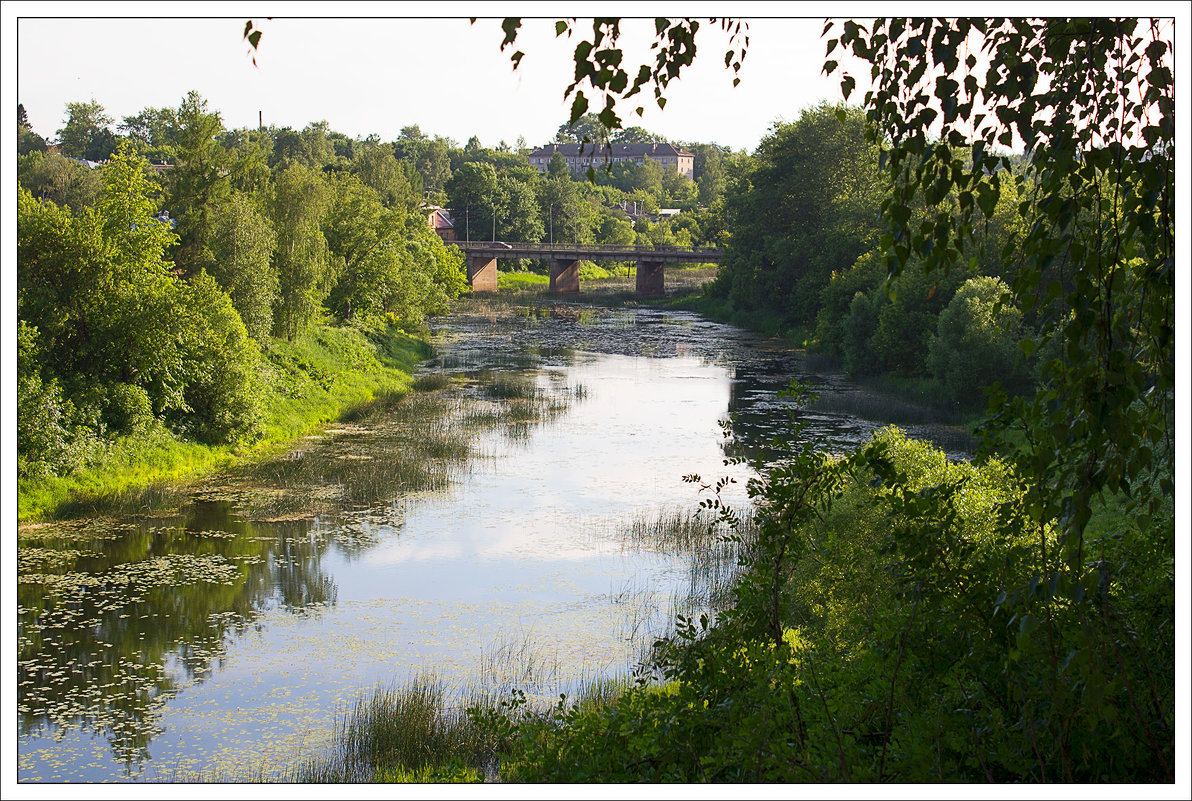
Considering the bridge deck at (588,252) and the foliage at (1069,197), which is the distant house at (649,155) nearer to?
the bridge deck at (588,252)

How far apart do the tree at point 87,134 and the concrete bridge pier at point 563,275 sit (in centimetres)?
2764

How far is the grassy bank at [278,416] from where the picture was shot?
17656 millimetres

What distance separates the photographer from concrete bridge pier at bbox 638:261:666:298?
63.9 metres

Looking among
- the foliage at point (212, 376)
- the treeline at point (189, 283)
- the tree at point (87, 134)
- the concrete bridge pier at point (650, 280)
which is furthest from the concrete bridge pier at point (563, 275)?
the foliage at point (212, 376)

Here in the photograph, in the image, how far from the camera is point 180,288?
2142cm

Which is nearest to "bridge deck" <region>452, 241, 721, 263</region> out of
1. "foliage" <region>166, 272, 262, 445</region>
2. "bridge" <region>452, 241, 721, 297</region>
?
"bridge" <region>452, 241, 721, 297</region>

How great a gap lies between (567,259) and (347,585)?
54661 millimetres

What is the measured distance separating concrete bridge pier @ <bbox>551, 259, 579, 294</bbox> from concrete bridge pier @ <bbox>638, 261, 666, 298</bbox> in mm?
5399

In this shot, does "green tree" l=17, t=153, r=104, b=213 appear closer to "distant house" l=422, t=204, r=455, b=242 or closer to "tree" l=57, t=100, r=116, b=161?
"tree" l=57, t=100, r=116, b=161

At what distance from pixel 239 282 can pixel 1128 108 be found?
23933 millimetres

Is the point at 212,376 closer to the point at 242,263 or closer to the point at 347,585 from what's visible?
the point at 242,263

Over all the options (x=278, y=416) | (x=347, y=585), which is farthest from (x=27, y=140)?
(x=347, y=585)

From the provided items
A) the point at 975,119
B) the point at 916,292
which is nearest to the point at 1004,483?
the point at 975,119

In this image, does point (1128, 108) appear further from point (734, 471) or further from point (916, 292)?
point (916, 292)
